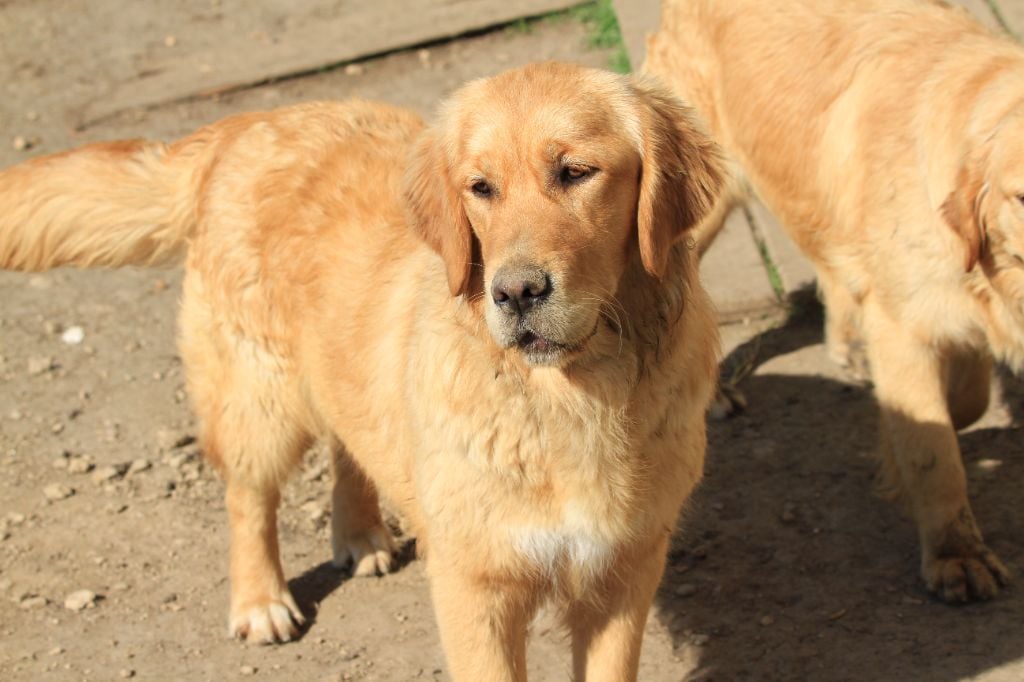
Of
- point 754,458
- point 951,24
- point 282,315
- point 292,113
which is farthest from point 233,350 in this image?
point 951,24

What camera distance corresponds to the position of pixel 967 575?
206 inches

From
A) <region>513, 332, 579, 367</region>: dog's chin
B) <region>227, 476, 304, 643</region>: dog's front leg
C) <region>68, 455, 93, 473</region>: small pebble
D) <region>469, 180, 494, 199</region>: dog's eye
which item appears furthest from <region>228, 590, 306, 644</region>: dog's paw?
<region>469, 180, 494, 199</region>: dog's eye

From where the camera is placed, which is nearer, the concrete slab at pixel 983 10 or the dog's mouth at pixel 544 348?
the dog's mouth at pixel 544 348

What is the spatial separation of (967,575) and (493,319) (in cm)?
253

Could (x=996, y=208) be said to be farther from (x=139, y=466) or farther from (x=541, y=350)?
(x=139, y=466)

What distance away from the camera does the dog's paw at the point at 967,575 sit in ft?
17.1

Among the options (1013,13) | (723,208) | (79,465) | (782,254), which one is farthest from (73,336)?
(1013,13)

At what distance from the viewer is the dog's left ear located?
3867 mm

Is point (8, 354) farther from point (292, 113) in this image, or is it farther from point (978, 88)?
point (978, 88)

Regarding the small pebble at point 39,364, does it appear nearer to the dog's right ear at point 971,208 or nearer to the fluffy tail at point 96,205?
the fluffy tail at point 96,205

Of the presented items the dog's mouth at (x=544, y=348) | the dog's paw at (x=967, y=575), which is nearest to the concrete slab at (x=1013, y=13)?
the dog's paw at (x=967, y=575)

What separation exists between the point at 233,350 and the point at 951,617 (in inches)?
115

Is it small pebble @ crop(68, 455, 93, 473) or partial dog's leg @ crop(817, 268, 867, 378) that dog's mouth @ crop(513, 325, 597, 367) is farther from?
small pebble @ crop(68, 455, 93, 473)

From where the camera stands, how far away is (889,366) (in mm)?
5441
